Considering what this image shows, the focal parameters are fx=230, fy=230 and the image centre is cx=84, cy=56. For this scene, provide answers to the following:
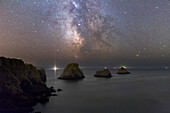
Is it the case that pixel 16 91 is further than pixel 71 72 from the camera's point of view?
No

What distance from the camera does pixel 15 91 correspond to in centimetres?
5872

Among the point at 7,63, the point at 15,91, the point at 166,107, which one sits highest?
the point at 7,63

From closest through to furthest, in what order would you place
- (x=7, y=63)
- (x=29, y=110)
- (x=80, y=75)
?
(x=29, y=110) < (x=7, y=63) < (x=80, y=75)

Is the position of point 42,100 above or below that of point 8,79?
below

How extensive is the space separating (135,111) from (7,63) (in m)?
40.6

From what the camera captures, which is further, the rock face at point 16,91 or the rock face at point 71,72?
the rock face at point 71,72

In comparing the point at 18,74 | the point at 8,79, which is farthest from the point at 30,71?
the point at 8,79

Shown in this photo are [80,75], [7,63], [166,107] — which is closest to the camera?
[166,107]

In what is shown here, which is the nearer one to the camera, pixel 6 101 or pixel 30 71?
pixel 6 101

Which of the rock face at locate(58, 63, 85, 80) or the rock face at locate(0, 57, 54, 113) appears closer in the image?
the rock face at locate(0, 57, 54, 113)

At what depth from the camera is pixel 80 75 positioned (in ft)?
605

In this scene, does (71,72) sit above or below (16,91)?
above

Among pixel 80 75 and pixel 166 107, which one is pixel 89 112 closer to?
pixel 166 107

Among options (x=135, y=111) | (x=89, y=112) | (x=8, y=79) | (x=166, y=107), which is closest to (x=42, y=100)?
(x=8, y=79)
